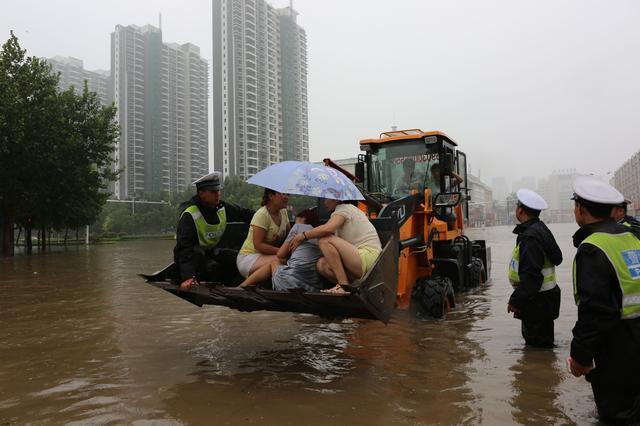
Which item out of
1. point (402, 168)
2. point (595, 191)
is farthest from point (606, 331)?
point (402, 168)

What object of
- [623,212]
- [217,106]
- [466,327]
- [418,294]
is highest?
[217,106]

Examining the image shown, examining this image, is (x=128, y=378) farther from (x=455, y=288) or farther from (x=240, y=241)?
(x=455, y=288)

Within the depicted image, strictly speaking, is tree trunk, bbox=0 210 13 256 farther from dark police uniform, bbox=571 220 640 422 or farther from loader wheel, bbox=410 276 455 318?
dark police uniform, bbox=571 220 640 422

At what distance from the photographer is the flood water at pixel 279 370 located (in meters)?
3.84

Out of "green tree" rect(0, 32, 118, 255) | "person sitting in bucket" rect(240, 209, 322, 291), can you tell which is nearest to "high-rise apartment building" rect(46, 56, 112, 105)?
"green tree" rect(0, 32, 118, 255)

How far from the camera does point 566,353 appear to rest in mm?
5441

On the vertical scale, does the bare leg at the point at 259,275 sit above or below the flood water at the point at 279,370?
above

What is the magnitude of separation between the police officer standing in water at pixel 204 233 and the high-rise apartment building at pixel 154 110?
86.1m

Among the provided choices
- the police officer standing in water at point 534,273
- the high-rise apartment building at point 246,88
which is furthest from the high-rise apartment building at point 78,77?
the police officer standing in water at point 534,273

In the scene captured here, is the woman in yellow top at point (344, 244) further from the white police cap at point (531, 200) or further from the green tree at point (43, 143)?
the green tree at point (43, 143)

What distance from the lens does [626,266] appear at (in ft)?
9.76

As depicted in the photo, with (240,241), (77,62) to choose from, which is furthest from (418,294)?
(77,62)

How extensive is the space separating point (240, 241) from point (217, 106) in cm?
8967

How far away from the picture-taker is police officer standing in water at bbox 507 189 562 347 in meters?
5.18
